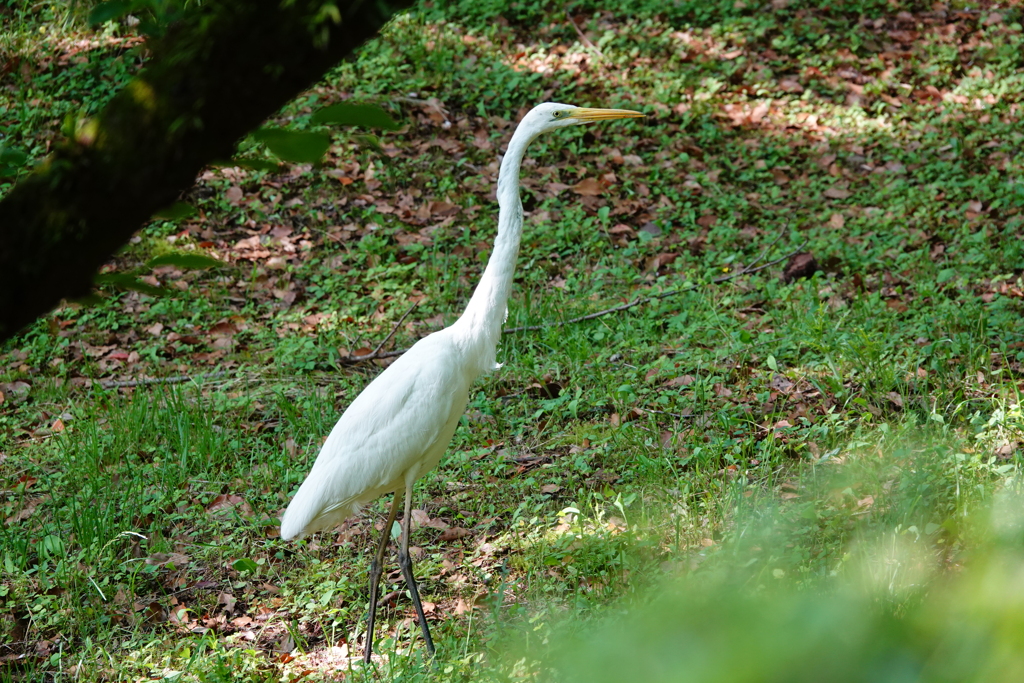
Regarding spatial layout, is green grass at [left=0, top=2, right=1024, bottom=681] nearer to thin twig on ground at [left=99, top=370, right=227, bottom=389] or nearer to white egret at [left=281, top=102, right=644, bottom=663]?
thin twig on ground at [left=99, top=370, right=227, bottom=389]

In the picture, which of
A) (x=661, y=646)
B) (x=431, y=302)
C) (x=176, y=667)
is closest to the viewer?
(x=661, y=646)

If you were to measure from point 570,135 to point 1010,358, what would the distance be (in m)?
4.21

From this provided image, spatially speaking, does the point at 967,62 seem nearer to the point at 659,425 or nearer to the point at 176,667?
the point at 659,425

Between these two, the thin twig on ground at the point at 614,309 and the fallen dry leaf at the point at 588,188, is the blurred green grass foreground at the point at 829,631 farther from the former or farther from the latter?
the fallen dry leaf at the point at 588,188

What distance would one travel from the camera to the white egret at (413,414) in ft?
12.3

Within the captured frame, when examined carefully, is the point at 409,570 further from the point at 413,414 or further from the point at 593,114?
the point at 593,114

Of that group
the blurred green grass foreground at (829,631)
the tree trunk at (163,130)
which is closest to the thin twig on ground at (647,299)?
the tree trunk at (163,130)

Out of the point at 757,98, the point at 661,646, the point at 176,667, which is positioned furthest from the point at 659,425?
the point at 757,98

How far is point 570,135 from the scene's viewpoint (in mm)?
7598

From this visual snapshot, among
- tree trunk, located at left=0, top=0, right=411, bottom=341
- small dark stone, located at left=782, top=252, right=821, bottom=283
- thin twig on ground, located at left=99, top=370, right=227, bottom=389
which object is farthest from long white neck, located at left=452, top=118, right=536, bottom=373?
tree trunk, located at left=0, top=0, right=411, bottom=341

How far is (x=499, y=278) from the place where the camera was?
3773 mm

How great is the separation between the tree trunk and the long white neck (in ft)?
8.96

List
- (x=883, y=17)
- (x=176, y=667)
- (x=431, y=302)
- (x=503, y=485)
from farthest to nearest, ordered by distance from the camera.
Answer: (x=883, y=17) < (x=431, y=302) < (x=503, y=485) < (x=176, y=667)

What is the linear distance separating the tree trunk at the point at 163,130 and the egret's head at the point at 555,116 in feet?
9.87
